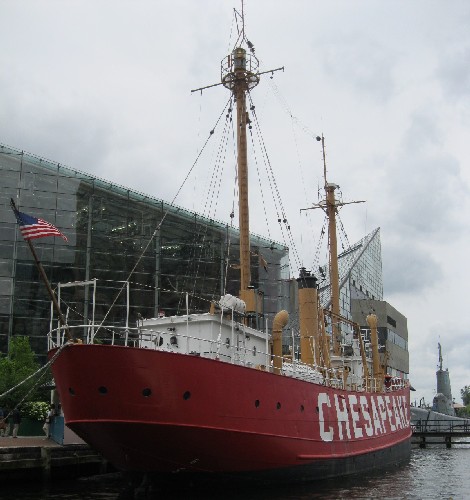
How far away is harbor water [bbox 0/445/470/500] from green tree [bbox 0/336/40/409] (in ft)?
21.0

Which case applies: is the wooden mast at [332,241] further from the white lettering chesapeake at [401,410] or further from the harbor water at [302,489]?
the harbor water at [302,489]

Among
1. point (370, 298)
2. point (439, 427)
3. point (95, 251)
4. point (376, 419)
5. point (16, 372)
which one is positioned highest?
point (370, 298)

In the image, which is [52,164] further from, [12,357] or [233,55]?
[233,55]

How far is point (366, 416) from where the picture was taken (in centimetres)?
2314

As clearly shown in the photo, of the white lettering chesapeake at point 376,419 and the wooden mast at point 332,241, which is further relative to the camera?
the wooden mast at point 332,241

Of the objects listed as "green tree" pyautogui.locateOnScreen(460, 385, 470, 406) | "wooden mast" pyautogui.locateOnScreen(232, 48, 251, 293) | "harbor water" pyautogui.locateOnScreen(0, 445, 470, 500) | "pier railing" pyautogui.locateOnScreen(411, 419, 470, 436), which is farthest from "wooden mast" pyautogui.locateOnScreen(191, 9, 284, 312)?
"green tree" pyautogui.locateOnScreen(460, 385, 470, 406)

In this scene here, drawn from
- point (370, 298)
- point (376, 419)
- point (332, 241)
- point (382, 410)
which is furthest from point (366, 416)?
point (370, 298)

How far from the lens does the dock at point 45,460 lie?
715 inches

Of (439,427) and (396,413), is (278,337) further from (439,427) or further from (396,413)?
(439,427)

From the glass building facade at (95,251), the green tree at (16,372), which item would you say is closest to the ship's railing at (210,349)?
the green tree at (16,372)

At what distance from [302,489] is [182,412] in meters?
5.14

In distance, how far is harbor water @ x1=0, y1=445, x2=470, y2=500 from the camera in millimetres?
15680

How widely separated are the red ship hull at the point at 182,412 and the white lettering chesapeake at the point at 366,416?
199 inches

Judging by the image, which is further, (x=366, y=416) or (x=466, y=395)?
(x=466, y=395)
